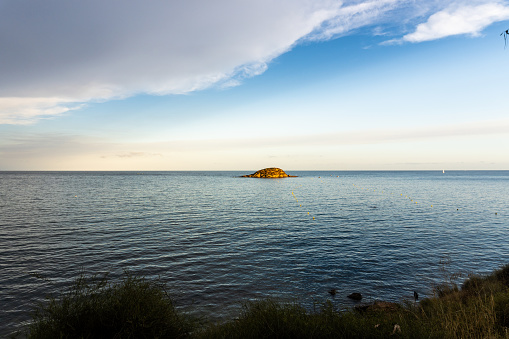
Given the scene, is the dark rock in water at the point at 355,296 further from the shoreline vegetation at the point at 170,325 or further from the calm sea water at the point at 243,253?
the shoreline vegetation at the point at 170,325

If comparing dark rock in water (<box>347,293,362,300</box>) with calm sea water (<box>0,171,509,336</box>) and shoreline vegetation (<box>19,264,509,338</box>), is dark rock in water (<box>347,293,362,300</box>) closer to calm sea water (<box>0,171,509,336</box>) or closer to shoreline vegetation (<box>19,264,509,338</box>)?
calm sea water (<box>0,171,509,336</box>)

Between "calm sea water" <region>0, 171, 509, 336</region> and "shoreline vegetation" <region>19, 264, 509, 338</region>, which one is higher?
"shoreline vegetation" <region>19, 264, 509, 338</region>

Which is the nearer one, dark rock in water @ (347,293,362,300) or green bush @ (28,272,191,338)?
green bush @ (28,272,191,338)

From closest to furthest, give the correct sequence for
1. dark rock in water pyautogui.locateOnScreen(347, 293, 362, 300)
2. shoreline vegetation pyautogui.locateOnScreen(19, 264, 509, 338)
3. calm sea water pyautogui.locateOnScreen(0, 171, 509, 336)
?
shoreline vegetation pyautogui.locateOnScreen(19, 264, 509, 338) → dark rock in water pyautogui.locateOnScreen(347, 293, 362, 300) → calm sea water pyautogui.locateOnScreen(0, 171, 509, 336)

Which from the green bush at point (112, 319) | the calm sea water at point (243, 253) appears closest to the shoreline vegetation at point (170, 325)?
the green bush at point (112, 319)

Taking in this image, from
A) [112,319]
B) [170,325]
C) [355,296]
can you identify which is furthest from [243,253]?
[112,319]

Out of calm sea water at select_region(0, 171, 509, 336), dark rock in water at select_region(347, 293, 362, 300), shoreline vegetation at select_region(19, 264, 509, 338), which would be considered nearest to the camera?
shoreline vegetation at select_region(19, 264, 509, 338)

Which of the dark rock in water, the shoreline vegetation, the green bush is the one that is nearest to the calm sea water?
the dark rock in water

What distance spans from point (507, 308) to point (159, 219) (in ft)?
116

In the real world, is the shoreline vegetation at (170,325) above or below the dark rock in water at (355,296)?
above

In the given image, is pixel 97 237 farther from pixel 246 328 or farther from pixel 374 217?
pixel 374 217

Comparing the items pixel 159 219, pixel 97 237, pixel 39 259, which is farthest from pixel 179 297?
pixel 159 219

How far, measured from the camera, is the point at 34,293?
49.7 ft

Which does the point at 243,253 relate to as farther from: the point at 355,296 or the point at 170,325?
the point at 170,325
